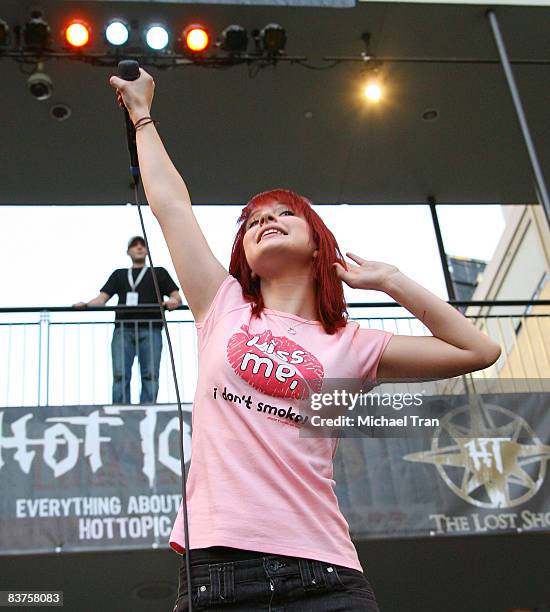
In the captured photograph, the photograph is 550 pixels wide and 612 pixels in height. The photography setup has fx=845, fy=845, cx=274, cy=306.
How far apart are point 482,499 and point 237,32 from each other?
393cm

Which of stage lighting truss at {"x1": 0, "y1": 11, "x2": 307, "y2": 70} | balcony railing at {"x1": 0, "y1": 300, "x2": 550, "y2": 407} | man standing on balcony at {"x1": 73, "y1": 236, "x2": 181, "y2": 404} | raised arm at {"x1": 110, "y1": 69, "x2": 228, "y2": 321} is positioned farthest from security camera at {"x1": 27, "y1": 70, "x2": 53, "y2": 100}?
raised arm at {"x1": 110, "y1": 69, "x2": 228, "y2": 321}

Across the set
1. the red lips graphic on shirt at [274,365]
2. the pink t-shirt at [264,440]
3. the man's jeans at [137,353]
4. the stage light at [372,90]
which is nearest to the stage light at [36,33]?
the man's jeans at [137,353]

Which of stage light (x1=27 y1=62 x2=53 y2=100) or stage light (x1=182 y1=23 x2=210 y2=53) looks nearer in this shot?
stage light (x1=182 y1=23 x2=210 y2=53)

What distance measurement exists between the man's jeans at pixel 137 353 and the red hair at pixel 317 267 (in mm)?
4510

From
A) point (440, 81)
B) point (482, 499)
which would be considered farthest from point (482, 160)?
point (482, 499)

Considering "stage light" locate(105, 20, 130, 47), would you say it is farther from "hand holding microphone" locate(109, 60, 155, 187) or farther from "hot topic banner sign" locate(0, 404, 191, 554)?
"hand holding microphone" locate(109, 60, 155, 187)

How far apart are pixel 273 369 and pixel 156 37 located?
5.48 metres

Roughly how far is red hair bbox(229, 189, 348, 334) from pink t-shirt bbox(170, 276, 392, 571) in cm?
3

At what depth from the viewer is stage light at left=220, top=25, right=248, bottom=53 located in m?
6.51

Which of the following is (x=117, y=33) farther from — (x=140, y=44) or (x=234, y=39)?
(x=234, y=39)

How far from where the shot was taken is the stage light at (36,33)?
6273mm

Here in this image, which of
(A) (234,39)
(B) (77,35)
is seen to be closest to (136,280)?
(B) (77,35)

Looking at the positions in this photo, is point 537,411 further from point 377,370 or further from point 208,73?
point 377,370

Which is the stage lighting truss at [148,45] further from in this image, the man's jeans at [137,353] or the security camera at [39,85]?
the man's jeans at [137,353]
